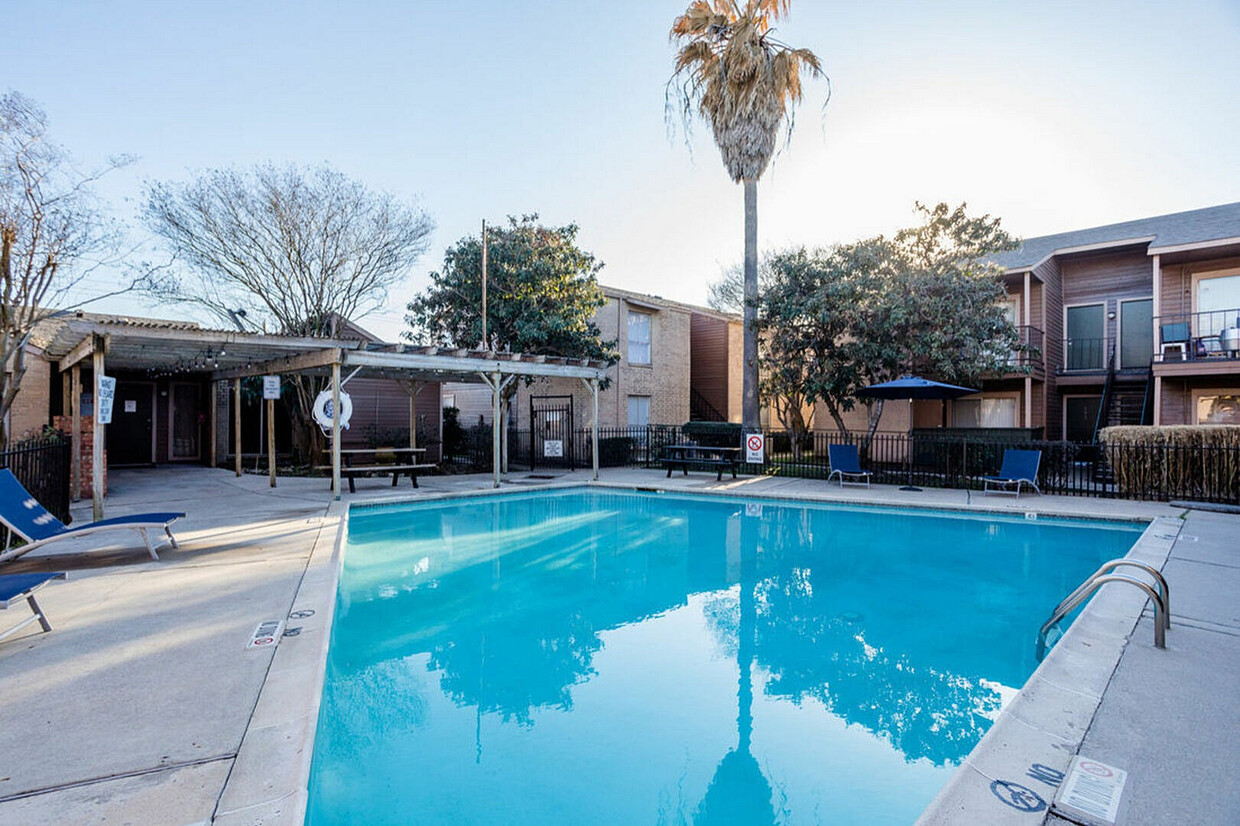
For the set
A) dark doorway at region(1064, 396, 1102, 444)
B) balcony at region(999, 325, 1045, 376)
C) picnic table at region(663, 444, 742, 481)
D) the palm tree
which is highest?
the palm tree

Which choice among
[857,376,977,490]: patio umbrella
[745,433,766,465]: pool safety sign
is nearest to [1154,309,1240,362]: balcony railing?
[857,376,977,490]: patio umbrella

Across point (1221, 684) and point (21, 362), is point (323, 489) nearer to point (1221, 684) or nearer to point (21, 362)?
point (21, 362)

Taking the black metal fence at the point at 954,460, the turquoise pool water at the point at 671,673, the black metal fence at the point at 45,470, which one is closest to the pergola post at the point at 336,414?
the turquoise pool water at the point at 671,673

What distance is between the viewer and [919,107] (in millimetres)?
11891

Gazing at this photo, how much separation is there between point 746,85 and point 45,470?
52.0 feet

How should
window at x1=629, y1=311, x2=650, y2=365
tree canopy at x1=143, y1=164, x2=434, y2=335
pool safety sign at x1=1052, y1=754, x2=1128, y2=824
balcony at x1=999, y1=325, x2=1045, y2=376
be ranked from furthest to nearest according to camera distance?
window at x1=629, y1=311, x2=650, y2=365 → balcony at x1=999, y1=325, x2=1045, y2=376 → tree canopy at x1=143, y1=164, x2=434, y2=335 → pool safety sign at x1=1052, y1=754, x2=1128, y2=824

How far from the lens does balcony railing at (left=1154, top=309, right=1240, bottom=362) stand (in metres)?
14.2

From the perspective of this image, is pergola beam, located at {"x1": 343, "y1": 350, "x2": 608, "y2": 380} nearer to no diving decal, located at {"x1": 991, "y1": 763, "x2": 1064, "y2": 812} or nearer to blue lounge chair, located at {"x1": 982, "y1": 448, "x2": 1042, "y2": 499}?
blue lounge chair, located at {"x1": 982, "y1": 448, "x2": 1042, "y2": 499}

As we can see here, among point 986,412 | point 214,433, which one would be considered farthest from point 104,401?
point 986,412

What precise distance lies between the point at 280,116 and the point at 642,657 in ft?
50.5

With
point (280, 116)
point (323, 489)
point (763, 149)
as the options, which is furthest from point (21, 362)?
point (763, 149)

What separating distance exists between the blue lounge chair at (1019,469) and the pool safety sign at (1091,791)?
10.5 meters

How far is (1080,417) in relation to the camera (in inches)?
705

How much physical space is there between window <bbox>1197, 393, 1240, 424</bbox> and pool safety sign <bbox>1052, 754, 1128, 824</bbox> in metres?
17.8
